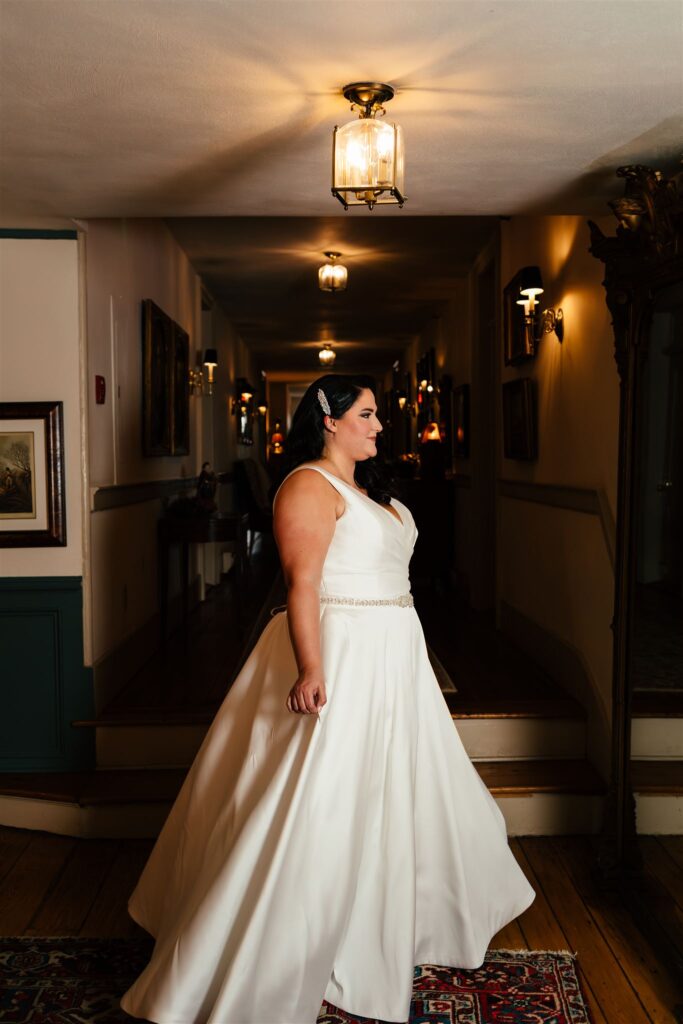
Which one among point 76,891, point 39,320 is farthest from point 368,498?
point 39,320

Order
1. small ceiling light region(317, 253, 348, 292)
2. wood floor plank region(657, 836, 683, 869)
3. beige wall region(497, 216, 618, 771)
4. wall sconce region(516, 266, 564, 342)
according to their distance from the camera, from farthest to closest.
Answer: small ceiling light region(317, 253, 348, 292), wall sconce region(516, 266, 564, 342), beige wall region(497, 216, 618, 771), wood floor plank region(657, 836, 683, 869)

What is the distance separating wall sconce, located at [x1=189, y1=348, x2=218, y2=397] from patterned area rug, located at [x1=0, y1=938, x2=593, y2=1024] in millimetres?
5506

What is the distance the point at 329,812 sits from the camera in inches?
102

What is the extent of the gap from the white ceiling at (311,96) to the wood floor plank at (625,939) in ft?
8.58

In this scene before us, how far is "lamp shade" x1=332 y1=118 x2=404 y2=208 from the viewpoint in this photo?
2.73 m

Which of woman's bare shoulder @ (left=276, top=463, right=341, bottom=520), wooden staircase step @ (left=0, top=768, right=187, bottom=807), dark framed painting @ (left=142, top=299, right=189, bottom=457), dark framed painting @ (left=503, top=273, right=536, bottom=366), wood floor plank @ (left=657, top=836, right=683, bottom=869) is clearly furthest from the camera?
dark framed painting @ (left=142, top=299, right=189, bottom=457)

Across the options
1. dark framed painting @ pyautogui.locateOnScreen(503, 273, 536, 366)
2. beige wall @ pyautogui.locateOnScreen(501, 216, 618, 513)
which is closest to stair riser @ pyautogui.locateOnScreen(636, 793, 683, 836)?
beige wall @ pyautogui.locateOnScreen(501, 216, 618, 513)

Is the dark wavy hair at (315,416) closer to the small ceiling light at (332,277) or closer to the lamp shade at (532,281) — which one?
the lamp shade at (532,281)

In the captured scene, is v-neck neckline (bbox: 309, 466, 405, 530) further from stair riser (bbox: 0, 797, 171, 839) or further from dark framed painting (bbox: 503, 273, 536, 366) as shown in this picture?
dark framed painting (bbox: 503, 273, 536, 366)


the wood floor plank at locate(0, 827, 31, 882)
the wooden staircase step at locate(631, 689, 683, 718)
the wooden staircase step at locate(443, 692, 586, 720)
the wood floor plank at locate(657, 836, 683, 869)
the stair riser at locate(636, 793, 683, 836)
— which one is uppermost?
the wooden staircase step at locate(631, 689, 683, 718)

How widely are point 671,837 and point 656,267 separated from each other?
7.41 ft

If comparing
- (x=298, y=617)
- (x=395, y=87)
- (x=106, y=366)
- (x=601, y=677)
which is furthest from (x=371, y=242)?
(x=298, y=617)

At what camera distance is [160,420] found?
6227 millimetres

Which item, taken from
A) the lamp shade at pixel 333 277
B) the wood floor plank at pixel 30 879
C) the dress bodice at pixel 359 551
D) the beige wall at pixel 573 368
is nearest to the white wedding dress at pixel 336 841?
the dress bodice at pixel 359 551
